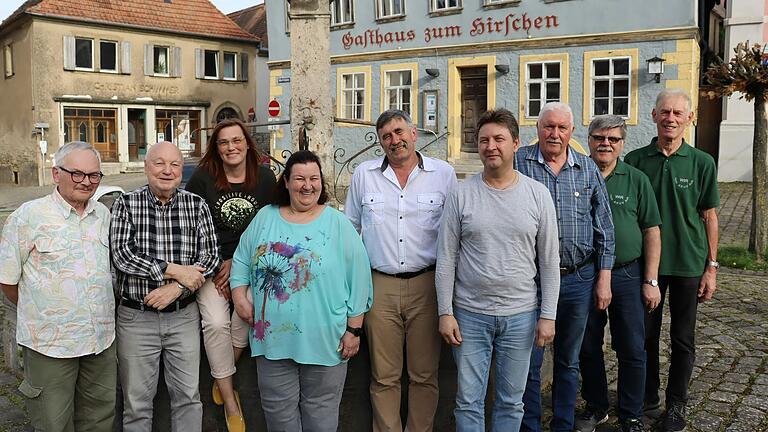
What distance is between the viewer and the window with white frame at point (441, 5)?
2002 centimetres

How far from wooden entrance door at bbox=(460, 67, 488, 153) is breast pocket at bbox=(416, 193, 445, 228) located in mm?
16408

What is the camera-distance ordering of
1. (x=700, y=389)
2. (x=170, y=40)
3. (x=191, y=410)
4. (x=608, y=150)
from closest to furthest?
(x=191, y=410), (x=608, y=150), (x=700, y=389), (x=170, y=40)

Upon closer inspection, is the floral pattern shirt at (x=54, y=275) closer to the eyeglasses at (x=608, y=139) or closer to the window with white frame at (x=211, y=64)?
the eyeglasses at (x=608, y=139)

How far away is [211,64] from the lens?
3108 cm

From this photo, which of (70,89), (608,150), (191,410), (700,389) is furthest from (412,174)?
(70,89)

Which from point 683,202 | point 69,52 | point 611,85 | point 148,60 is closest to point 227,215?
point 683,202

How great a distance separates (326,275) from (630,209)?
67.4 inches

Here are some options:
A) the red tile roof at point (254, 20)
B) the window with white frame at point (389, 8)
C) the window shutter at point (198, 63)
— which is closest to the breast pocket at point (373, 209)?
the window with white frame at point (389, 8)

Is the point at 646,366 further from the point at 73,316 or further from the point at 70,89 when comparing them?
the point at 70,89

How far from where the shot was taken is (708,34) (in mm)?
20703

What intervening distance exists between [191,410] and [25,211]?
122cm

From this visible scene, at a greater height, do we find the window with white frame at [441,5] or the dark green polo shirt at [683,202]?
the window with white frame at [441,5]

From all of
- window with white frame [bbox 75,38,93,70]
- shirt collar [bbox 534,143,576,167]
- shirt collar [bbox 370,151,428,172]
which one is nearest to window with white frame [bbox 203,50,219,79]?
window with white frame [bbox 75,38,93,70]

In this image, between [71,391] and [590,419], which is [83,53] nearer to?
[71,391]
